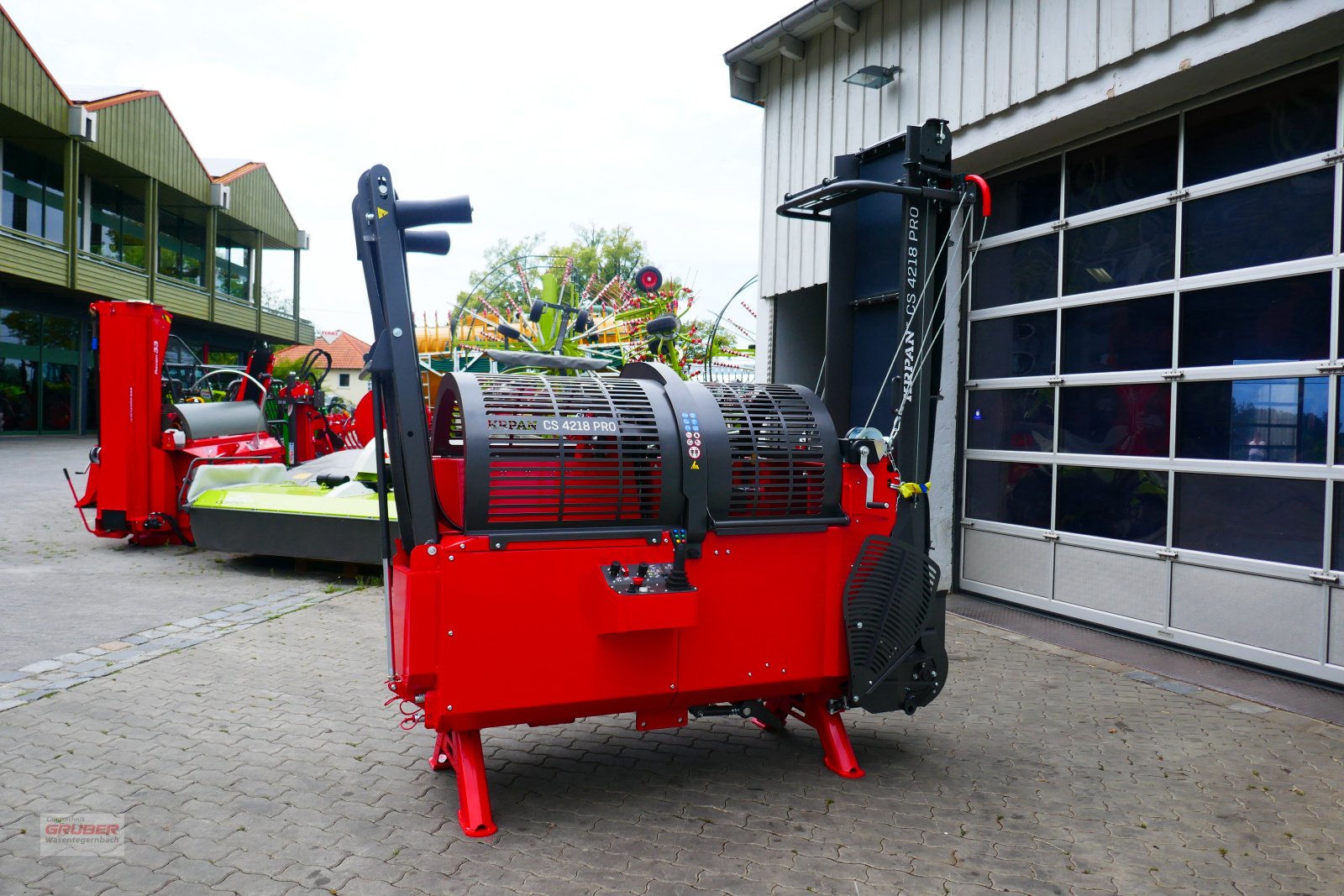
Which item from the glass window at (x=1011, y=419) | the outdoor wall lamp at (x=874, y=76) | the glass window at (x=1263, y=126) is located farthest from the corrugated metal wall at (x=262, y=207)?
the glass window at (x=1263, y=126)

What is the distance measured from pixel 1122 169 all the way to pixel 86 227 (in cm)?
2776

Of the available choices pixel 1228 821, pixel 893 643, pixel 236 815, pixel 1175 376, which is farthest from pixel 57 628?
pixel 1175 376

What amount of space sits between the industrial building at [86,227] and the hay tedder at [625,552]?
2266cm

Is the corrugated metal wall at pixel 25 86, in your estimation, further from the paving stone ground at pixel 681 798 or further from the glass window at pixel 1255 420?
the glass window at pixel 1255 420

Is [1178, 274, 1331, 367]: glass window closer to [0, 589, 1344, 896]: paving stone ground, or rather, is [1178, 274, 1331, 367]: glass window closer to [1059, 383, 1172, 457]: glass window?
[1059, 383, 1172, 457]: glass window

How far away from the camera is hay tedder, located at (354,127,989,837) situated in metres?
3.34

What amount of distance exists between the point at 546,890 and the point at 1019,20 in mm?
6724

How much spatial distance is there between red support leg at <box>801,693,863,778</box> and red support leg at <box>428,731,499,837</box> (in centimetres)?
147

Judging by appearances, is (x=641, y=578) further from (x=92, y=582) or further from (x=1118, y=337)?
(x=92, y=582)

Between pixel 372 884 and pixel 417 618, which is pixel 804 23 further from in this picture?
pixel 372 884

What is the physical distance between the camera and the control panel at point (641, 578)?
341cm

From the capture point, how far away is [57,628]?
635 cm

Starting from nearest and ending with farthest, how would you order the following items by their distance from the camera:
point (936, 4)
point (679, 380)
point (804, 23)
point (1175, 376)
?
point (679, 380), point (1175, 376), point (936, 4), point (804, 23)

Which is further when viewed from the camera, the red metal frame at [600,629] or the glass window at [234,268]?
the glass window at [234,268]
